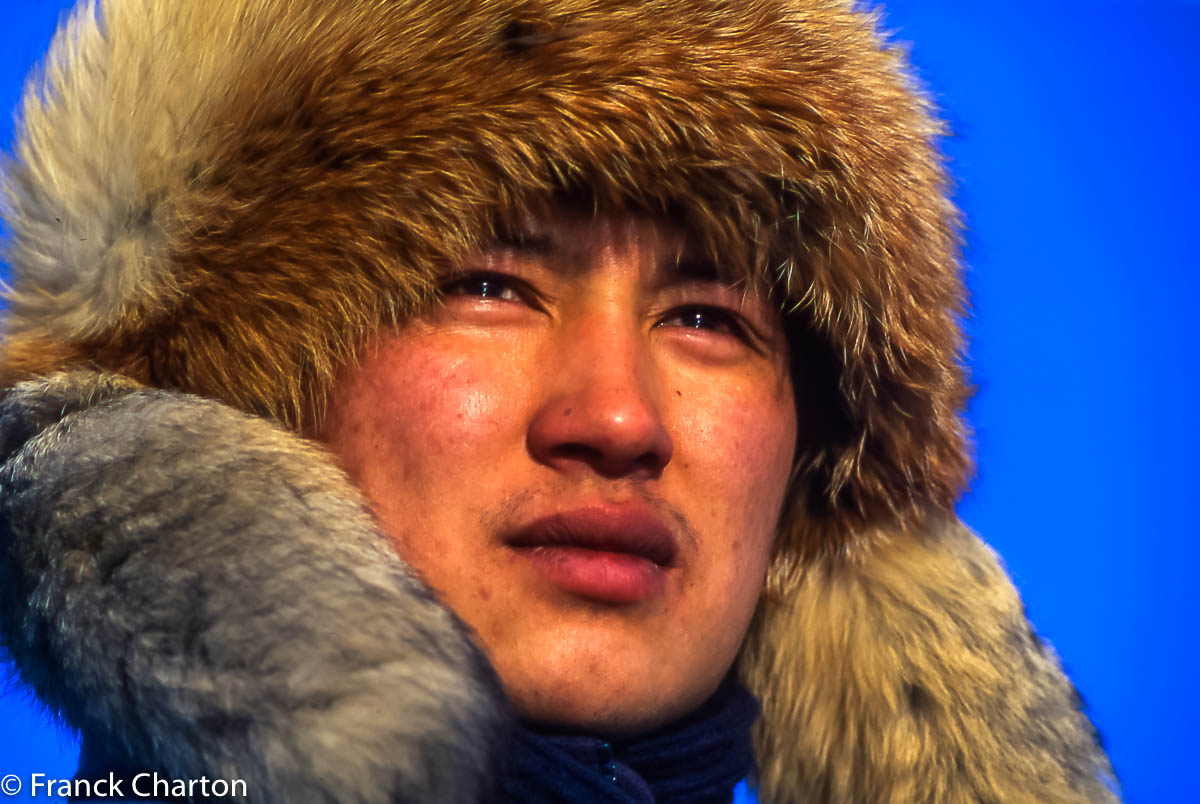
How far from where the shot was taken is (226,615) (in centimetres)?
90

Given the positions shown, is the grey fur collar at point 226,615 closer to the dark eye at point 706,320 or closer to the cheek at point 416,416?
the cheek at point 416,416

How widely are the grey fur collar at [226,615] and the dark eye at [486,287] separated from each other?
0.80 ft

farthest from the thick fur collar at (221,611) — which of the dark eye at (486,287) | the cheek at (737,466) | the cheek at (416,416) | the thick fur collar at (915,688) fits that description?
the thick fur collar at (915,688)

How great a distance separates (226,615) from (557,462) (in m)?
0.39

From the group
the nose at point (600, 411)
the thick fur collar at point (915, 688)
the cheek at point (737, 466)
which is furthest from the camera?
the thick fur collar at point (915, 688)

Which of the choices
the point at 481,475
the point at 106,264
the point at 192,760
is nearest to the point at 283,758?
the point at 192,760

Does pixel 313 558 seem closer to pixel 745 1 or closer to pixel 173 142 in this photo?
pixel 173 142

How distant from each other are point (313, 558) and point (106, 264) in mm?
410

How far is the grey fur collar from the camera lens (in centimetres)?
85

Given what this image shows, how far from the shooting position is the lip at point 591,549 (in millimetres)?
1192

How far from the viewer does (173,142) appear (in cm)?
115

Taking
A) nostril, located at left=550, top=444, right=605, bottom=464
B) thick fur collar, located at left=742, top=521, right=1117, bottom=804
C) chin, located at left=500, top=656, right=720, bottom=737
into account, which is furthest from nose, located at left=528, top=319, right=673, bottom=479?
thick fur collar, located at left=742, top=521, right=1117, bottom=804

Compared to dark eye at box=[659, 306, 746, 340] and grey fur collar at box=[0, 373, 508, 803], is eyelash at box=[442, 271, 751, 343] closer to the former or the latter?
dark eye at box=[659, 306, 746, 340]

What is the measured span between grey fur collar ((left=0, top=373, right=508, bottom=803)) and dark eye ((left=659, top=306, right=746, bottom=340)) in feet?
1.41
